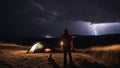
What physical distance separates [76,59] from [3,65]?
5.56 metres

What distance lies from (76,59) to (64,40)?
231 centimetres

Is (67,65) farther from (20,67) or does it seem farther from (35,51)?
(35,51)

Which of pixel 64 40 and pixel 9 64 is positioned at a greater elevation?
pixel 64 40

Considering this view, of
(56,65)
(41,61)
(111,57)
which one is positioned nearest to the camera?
(56,65)

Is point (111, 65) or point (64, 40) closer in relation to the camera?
point (64, 40)

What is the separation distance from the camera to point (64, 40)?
15.0 meters

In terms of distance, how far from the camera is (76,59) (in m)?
16.5

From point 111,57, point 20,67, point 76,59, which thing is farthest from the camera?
point 111,57

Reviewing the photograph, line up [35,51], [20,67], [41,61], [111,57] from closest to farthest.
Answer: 1. [20,67]
2. [41,61]
3. [111,57]
4. [35,51]

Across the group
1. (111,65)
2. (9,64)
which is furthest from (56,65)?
(111,65)

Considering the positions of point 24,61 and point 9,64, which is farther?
point 24,61

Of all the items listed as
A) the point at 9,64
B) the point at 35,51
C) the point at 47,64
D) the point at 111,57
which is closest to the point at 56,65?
the point at 47,64

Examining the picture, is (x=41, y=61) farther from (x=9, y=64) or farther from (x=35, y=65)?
(x=9, y=64)

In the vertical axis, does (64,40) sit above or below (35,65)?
above
